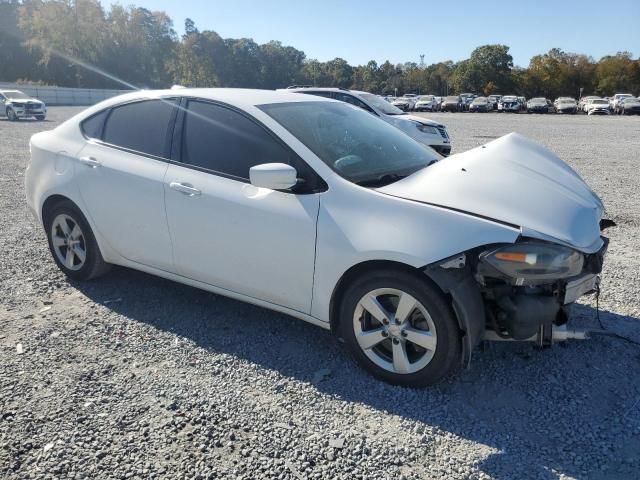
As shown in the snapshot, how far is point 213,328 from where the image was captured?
154 inches

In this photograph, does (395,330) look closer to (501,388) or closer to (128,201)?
(501,388)

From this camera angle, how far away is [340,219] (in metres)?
3.14

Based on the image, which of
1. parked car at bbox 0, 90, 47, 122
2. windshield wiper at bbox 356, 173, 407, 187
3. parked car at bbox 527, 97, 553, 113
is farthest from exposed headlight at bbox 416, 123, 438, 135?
parked car at bbox 527, 97, 553, 113

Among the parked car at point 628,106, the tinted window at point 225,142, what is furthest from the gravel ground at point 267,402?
the parked car at point 628,106

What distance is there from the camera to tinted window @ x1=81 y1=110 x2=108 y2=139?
14.6ft

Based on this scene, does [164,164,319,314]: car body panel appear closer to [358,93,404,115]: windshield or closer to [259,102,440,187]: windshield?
[259,102,440,187]: windshield

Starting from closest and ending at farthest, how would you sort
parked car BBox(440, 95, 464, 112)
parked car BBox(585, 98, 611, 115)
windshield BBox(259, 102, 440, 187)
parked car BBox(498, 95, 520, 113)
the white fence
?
windshield BBox(259, 102, 440, 187) → parked car BBox(585, 98, 611, 115) → the white fence → parked car BBox(498, 95, 520, 113) → parked car BBox(440, 95, 464, 112)

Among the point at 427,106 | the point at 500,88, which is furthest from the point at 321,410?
the point at 500,88

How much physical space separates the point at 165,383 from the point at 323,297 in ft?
3.52

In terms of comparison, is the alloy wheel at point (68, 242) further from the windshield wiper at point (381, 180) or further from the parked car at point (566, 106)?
the parked car at point (566, 106)

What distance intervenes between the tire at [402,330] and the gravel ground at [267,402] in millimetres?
132

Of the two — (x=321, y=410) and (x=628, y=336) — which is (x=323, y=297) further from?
(x=628, y=336)

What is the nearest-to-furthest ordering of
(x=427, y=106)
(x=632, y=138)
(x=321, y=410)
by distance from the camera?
1. (x=321, y=410)
2. (x=632, y=138)
3. (x=427, y=106)

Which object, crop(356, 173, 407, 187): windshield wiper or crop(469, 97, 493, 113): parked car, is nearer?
crop(356, 173, 407, 187): windshield wiper
